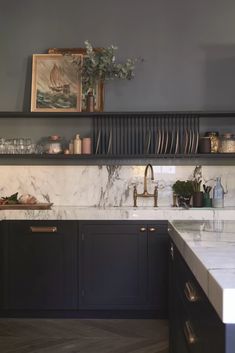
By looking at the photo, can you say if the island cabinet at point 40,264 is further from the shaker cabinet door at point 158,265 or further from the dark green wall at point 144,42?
the dark green wall at point 144,42

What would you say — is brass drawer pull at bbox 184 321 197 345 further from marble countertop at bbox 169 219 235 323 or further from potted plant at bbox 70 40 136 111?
potted plant at bbox 70 40 136 111

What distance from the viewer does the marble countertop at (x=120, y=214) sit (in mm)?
3367

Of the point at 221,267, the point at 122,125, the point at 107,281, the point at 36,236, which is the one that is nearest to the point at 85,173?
the point at 122,125

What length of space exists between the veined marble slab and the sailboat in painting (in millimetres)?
1242

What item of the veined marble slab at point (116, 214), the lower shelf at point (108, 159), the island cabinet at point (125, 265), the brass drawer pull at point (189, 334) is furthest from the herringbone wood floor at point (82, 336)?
the lower shelf at point (108, 159)

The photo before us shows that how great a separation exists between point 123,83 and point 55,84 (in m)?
0.68

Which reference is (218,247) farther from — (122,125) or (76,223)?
(122,125)

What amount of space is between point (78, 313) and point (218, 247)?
2.35 meters

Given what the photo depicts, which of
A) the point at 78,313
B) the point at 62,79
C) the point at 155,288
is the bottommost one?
the point at 78,313

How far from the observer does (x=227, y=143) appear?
376 centimetres

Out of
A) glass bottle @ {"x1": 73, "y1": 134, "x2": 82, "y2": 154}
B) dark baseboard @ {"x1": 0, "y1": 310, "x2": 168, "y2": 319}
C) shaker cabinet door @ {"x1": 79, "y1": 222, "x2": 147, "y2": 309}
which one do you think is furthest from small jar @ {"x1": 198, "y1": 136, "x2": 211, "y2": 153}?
dark baseboard @ {"x1": 0, "y1": 310, "x2": 168, "y2": 319}

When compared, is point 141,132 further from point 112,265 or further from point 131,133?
point 112,265

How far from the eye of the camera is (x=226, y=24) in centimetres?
396

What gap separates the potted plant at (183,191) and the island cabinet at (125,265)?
1.71ft
